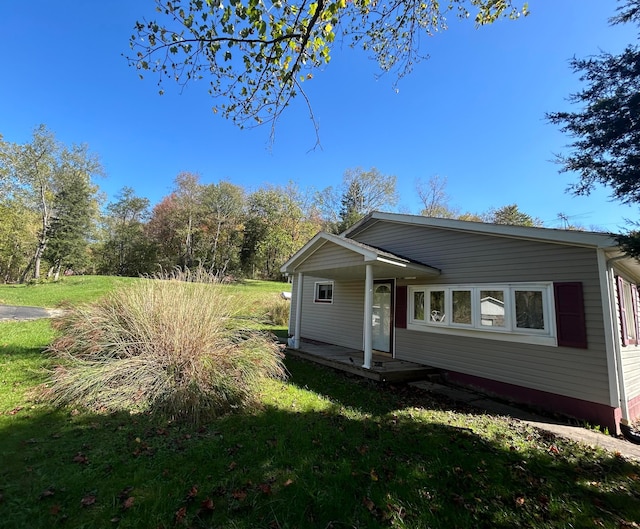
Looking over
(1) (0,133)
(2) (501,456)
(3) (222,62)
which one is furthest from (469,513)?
(1) (0,133)

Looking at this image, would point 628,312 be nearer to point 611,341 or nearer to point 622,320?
point 622,320

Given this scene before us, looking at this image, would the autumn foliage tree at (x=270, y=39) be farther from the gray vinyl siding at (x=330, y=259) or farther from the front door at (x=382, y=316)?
the front door at (x=382, y=316)

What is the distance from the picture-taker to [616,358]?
4.64 m

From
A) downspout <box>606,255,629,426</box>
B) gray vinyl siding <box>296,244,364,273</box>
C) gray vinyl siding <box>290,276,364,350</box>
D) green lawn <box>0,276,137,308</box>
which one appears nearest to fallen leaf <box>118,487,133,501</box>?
gray vinyl siding <box>296,244,364,273</box>

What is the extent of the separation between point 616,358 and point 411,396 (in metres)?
3.24

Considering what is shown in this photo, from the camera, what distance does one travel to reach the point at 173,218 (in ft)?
89.2

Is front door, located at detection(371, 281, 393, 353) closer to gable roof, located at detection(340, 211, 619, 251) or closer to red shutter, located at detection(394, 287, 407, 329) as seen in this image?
red shutter, located at detection(394, 287, 407, 329)

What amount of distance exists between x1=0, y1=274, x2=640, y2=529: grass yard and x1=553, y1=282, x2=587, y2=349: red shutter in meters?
1.74

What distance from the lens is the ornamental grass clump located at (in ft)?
13.2

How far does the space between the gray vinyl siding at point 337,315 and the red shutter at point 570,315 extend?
15.5ft

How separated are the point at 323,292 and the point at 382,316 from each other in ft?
8.56

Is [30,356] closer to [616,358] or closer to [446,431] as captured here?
[446,431]

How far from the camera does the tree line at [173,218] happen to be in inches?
883

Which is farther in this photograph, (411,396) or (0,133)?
(0,133)
